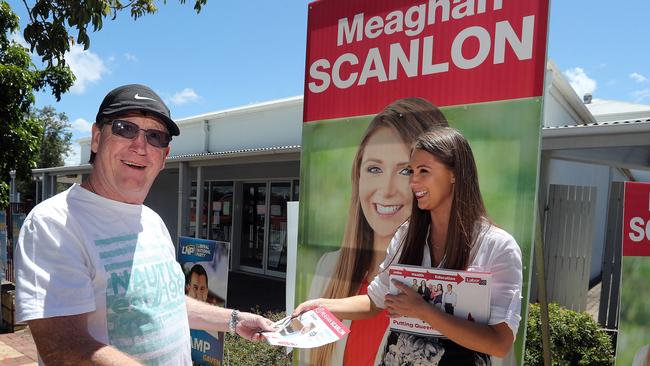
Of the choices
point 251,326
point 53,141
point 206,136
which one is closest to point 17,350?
point 251,326

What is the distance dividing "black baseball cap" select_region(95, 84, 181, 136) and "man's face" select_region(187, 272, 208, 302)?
2.33 m

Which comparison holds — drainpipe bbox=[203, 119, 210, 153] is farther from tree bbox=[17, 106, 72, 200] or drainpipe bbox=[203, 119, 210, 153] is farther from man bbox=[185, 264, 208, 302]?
tree bbox=[17, 106, 72, 200]

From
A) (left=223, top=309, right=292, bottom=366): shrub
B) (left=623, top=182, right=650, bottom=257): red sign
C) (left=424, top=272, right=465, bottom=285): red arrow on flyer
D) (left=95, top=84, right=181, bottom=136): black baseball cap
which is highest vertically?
(left=95, top=84, right=181, bottom=136): black baseball cap

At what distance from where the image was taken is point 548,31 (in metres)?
1.75

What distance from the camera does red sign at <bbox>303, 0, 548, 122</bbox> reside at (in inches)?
71.7

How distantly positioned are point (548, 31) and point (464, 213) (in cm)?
80

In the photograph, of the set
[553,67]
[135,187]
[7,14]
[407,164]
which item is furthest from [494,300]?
[553,67]

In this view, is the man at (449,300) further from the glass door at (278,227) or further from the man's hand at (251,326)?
the glass door at (278,227)

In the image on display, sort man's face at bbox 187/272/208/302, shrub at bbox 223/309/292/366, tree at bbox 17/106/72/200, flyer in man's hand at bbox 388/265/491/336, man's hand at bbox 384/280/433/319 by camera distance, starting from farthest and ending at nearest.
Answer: tree at bbox 17/106/72/200 → shrub at bbox 223/309/292/366 → man's face at bbox 187/272/208/302 → man's hand at bbox 384/280/433/319 → flyer in man's hand at bbox 388/265/491/336

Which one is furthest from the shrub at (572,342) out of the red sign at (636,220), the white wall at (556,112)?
the white wall at (556,112)

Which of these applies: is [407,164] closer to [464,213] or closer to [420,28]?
[464,213]

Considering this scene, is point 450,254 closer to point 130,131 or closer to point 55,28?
point 130,131

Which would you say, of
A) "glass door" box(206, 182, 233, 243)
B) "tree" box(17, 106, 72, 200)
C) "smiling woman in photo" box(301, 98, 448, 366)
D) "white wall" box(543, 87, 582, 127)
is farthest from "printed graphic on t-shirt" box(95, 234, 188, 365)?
"tree" box(17, 106, 72, 200)

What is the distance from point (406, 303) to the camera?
1.95 m
